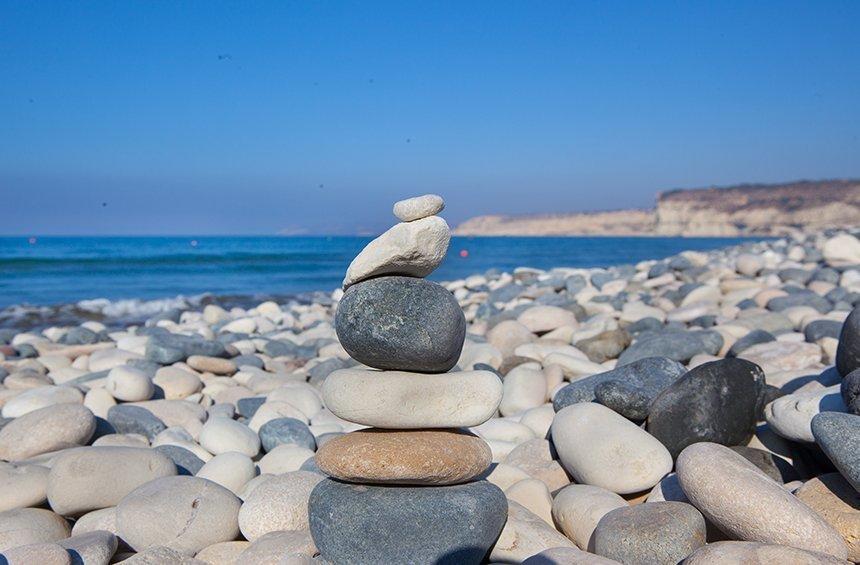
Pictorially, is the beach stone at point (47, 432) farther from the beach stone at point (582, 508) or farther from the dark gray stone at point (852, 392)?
the dark gray stone at point (852, 392)

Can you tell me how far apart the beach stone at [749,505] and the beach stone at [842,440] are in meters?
0.27

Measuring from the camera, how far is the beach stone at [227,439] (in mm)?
4934

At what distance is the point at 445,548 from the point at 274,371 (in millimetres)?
5690

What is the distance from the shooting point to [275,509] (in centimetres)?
353

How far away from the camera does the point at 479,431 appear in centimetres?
498

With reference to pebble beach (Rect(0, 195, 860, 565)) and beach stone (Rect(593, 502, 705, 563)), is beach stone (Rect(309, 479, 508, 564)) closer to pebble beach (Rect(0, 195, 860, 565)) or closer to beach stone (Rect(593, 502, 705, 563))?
pebble beach (Rect(0, 195, 860, 565))

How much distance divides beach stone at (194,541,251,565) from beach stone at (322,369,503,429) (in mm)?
843

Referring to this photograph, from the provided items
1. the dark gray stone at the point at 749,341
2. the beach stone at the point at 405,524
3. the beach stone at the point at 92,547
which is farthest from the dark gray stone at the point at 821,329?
the beach stone at the point at 92,547

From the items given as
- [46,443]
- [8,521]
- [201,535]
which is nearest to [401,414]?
[201,535]

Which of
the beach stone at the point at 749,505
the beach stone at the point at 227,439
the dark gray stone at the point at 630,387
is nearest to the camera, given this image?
the beach stone at the point at 749,505

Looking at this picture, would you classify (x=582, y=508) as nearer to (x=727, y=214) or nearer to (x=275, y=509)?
(x=275, y=509)

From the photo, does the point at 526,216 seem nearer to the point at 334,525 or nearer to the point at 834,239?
the point at 834,239

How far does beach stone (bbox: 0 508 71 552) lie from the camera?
135 inches

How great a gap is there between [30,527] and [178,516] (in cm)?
73
